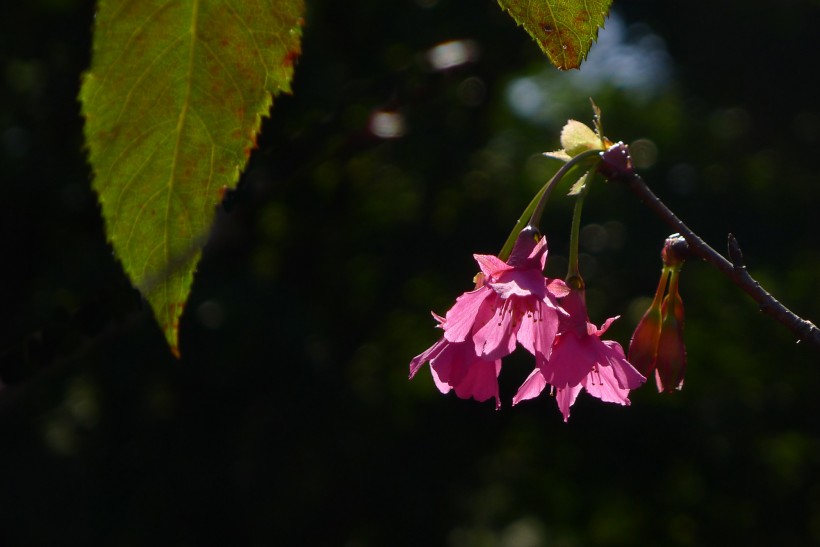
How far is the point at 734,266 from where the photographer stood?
0.78m

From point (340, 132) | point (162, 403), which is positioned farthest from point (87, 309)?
point (162, 403)

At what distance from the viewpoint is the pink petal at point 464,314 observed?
0.84 metres

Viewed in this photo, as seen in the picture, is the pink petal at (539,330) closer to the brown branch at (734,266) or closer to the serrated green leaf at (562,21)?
the brown branch at (734,266)

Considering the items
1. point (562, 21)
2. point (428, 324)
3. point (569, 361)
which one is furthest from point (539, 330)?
point (428, 324)

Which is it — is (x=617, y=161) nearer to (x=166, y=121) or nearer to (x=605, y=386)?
(x=605, y=386)

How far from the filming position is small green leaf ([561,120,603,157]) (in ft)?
2.78

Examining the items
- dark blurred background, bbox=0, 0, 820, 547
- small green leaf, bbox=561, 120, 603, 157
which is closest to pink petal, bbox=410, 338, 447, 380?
small green leaf, bbox=561, 120, 603, 157

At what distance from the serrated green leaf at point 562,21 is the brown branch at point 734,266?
37 cm

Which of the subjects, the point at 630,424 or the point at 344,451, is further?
the point at 630,424

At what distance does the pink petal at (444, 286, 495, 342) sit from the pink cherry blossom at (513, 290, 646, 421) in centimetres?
7

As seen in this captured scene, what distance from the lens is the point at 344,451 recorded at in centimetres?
505

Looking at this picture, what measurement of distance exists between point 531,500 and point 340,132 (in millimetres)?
5142

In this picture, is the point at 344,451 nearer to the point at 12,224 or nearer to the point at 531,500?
the point at 531,500

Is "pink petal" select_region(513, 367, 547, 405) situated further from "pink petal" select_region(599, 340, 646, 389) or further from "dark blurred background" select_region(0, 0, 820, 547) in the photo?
"dark blurred background" select_region(0, 0, 820, 547)
